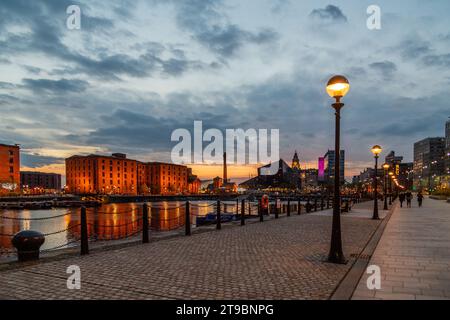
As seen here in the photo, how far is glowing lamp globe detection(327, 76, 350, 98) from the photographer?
337 inches

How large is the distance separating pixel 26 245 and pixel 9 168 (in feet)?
413

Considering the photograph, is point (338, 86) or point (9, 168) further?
point (9, 168)

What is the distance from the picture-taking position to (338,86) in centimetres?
859

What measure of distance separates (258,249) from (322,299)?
15.1ft

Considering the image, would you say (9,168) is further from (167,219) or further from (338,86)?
(338,86)

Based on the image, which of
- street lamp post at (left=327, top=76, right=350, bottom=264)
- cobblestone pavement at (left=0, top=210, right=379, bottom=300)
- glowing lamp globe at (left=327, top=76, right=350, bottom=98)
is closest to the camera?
cobblestone pavement at (left=0, top=210, right=379, bottom=300)

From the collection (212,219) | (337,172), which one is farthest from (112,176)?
(337,172)

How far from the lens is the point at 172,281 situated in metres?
6.36

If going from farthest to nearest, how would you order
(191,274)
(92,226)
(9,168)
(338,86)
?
(9,168), (92,226), (338,86), (191,274)

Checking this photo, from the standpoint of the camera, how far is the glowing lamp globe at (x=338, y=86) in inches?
337

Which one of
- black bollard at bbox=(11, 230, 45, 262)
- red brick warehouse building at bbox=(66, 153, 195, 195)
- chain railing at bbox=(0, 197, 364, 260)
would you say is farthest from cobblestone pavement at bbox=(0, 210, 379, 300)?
red brick warehouse building at bbox=(66, 153, 195, 195)

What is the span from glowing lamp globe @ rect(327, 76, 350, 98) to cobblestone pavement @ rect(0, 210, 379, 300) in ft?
15.2

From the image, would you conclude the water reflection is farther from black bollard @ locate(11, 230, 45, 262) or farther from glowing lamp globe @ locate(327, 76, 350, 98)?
glowing lamp globe @ locate(327, 76, 350, 98)
